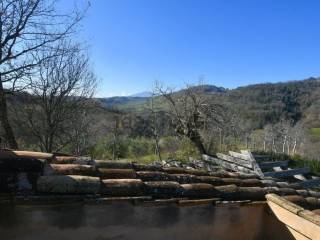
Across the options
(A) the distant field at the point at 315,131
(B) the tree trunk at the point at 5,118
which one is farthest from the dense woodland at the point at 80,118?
(A) the distant field at the point at 315,131

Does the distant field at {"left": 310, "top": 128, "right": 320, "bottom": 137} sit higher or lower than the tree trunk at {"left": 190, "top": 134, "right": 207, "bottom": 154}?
higher

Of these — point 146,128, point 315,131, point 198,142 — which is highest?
point 315,131

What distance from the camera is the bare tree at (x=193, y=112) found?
1895cm

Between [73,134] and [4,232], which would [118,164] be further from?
[73,134]

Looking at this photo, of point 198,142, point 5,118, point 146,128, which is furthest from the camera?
point 146,128

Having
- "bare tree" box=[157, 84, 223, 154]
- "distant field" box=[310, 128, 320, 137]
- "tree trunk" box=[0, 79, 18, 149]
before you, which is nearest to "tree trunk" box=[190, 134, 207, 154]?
"bare tree" box=[157, 84, 223, 154]

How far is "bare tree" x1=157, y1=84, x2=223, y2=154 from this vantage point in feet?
62.2

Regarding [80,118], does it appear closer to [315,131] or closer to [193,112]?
[193,112]

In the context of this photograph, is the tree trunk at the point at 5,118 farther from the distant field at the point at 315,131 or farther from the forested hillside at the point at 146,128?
the distant field at the point at 315,131

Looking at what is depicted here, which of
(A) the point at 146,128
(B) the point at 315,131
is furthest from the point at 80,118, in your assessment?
(B) the point at 315,131

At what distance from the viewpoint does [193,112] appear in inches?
766

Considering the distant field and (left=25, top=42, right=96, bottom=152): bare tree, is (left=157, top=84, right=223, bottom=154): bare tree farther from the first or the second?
the distant field

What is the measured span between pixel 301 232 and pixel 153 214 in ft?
5.14

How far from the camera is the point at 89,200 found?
3502mm
